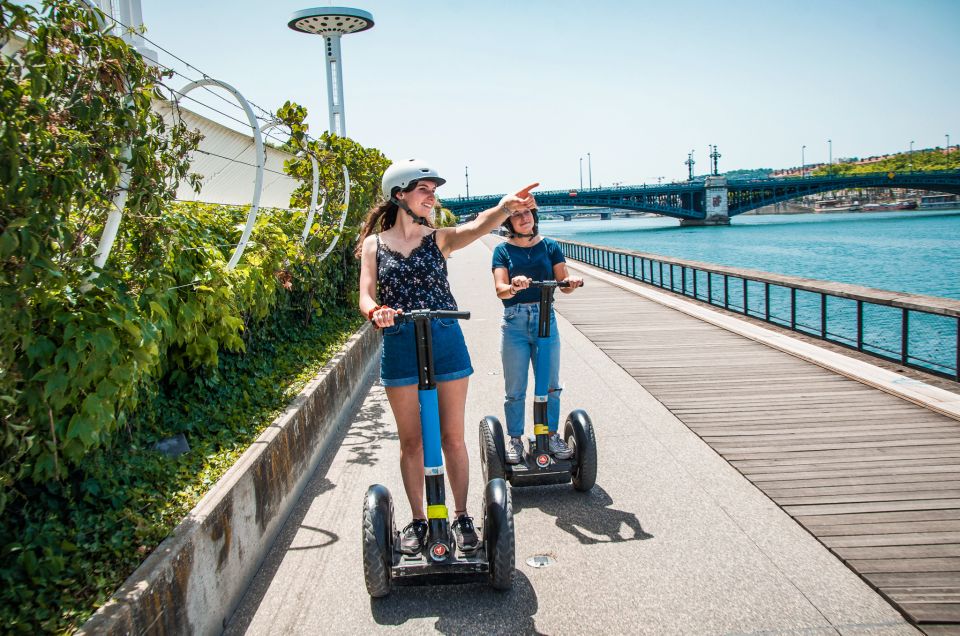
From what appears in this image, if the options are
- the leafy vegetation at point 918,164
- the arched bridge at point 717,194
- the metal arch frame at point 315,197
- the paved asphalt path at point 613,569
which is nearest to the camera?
the paved asphalt path at point 613,569

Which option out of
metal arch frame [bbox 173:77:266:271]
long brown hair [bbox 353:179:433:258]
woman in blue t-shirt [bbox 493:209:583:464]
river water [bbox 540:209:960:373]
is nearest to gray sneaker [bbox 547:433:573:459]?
woman in blue t-shirt [bbox 493:209:583:464]

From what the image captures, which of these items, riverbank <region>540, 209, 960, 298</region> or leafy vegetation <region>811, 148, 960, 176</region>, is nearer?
riverbank <region>540, 209, 960, 298</region>

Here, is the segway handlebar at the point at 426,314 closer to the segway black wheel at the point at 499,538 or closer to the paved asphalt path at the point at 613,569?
the segway black wheel at the point at 499,538

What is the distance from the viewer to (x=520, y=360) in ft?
16.8

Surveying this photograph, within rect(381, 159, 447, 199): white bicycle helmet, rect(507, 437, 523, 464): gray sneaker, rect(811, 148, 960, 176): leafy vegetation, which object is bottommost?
rect(507, 437, 523, 464): gray sneaker

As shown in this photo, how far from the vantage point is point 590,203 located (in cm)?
8156

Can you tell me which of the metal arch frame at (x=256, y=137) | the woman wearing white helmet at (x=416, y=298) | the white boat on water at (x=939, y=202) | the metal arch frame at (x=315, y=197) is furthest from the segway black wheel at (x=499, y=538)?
the white boat on water at (x=939, y=202)

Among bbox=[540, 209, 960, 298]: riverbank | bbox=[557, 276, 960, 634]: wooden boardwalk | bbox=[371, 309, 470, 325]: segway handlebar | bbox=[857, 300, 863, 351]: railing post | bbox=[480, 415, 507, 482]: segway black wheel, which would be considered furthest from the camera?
bbox=[540, 209, 960, 298]: riverbank

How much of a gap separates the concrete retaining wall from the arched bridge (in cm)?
7203

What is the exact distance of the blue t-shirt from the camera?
5.05 metres

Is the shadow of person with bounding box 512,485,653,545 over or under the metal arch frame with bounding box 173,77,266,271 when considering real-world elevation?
under

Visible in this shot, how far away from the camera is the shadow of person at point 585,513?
417cm

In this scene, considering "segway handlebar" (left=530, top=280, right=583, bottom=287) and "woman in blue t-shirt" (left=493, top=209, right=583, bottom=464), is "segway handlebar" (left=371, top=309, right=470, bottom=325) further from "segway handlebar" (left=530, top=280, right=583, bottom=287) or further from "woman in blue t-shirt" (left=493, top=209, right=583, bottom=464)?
"woman in blue t-shirt" (left=493, top=209, right=583, bottom=464)

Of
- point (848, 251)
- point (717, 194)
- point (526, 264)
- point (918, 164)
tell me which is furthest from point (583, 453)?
point (918, 164)
